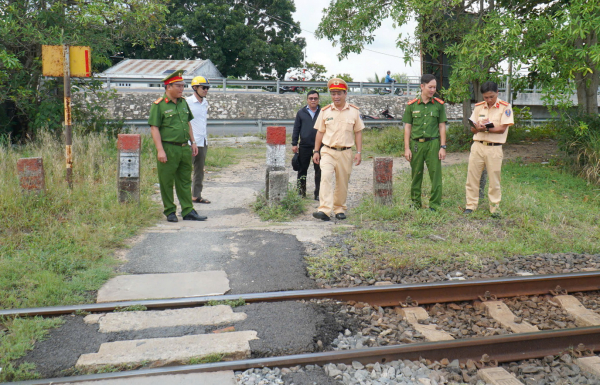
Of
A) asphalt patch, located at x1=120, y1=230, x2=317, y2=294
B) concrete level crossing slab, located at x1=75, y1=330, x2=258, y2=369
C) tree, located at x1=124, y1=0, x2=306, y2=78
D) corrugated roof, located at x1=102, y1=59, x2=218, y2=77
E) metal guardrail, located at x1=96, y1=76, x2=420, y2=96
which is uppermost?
Result: tree, located at x1=124, y1=0, x2=306, y2=78

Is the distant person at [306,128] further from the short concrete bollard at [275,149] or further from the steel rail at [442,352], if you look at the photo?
the steel rail at [442,352]

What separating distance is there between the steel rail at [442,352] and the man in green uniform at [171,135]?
4147 millimetres

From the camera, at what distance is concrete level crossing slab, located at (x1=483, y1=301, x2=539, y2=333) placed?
469 cm

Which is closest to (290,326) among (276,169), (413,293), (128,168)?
(413,293)

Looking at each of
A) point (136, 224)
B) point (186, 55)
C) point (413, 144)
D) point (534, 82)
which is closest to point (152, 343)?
point (136, 224)

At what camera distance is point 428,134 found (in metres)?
8.01

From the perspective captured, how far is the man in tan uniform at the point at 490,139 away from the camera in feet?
25.7

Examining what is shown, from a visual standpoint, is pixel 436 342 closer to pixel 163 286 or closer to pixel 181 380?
pixel 181 380

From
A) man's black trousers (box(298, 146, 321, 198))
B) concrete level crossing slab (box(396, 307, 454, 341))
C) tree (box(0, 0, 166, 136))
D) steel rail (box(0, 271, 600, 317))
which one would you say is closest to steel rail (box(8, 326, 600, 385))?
concrete level crossing slab (box(396, 307, 454, 341))

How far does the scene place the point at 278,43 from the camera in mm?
38156

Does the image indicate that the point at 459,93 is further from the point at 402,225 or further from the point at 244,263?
the point at 244,263

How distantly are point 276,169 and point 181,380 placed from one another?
5.61 meters

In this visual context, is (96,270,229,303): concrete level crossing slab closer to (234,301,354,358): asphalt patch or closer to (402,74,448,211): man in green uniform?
(234,301,354,358): asphalt patch

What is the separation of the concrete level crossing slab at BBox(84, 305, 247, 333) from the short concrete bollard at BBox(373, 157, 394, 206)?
429 cm
